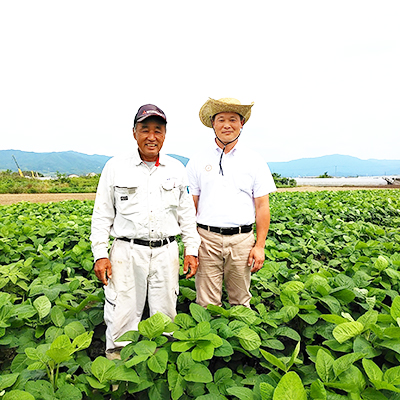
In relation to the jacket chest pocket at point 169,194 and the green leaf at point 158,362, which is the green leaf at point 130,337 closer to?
the green leaf at point 158,362

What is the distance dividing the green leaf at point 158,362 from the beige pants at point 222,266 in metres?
1.06

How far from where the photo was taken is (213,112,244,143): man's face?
2.54m

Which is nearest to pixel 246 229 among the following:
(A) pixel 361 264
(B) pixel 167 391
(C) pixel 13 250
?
(A) pixel 361 264

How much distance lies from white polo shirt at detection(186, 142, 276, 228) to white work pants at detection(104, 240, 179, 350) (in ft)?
1.61

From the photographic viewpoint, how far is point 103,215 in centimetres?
223

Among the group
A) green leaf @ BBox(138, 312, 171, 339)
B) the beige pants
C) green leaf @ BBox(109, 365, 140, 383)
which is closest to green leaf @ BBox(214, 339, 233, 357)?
green leaf @ BBox(138, 312, 171, 339)

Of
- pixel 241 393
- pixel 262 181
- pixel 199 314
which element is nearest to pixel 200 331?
pixel 199 314

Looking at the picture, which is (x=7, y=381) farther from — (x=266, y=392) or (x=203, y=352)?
(x=266, y=392)

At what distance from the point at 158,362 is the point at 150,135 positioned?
4.47 feet

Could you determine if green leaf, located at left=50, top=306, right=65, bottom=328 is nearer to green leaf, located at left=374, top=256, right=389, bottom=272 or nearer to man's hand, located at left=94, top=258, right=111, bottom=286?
man's hand, located at left=94, top=258, right=111, bottom=286

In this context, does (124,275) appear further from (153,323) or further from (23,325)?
(23,325)

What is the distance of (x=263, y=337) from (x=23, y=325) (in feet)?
5.35

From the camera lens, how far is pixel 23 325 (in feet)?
7.25

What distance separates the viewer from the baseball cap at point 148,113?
6.76ft
